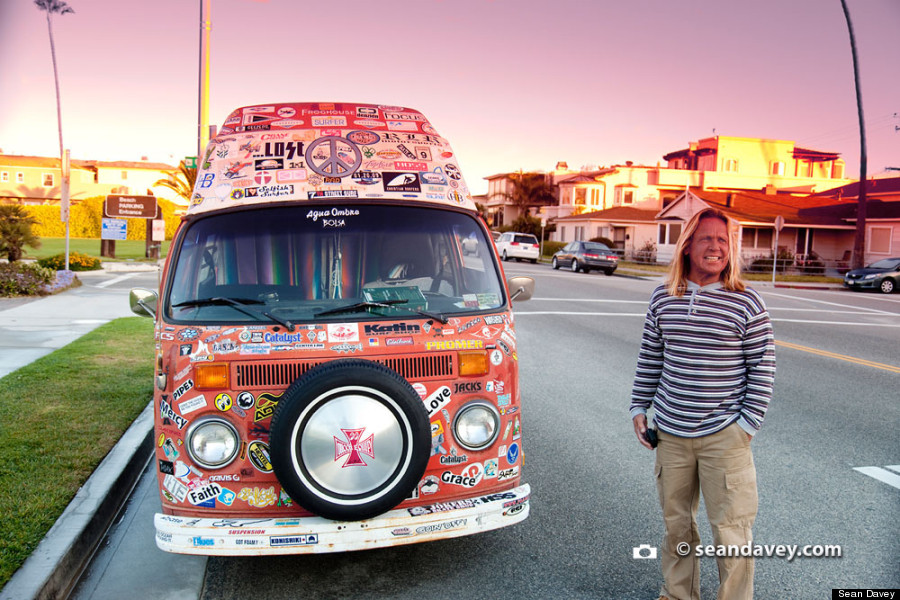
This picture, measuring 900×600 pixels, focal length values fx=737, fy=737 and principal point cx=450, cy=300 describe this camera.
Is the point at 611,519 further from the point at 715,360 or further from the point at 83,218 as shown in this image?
the point at 83,218

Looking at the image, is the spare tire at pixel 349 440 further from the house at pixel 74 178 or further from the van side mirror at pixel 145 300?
the house at pixel 74 178

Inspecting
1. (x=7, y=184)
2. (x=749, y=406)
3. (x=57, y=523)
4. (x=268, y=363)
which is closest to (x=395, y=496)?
(x=268, y=363)

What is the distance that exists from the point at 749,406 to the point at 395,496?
1691 millimetres

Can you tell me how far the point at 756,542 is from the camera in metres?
4.48

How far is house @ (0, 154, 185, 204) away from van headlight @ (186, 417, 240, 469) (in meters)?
80.4

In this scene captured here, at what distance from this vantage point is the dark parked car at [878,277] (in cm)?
2962

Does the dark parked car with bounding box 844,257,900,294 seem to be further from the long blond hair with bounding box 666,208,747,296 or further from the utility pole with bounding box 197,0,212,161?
the long blond hair with bounding box 666,208,747,296

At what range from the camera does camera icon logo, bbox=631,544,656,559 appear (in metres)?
4.31

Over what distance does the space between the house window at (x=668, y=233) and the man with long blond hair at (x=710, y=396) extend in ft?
160

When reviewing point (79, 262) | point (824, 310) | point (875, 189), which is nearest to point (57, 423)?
point (824, 310)

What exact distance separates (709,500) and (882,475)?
10.5ft

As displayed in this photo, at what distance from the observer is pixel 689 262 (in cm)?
359

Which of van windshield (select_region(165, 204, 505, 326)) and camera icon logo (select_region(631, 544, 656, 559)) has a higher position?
van windshield (select_region(165, 204, 505, 326))

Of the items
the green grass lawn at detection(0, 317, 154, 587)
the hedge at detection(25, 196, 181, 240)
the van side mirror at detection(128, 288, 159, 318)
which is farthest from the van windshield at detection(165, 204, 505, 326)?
the hedge at detection(25, 196, 181, 240)
